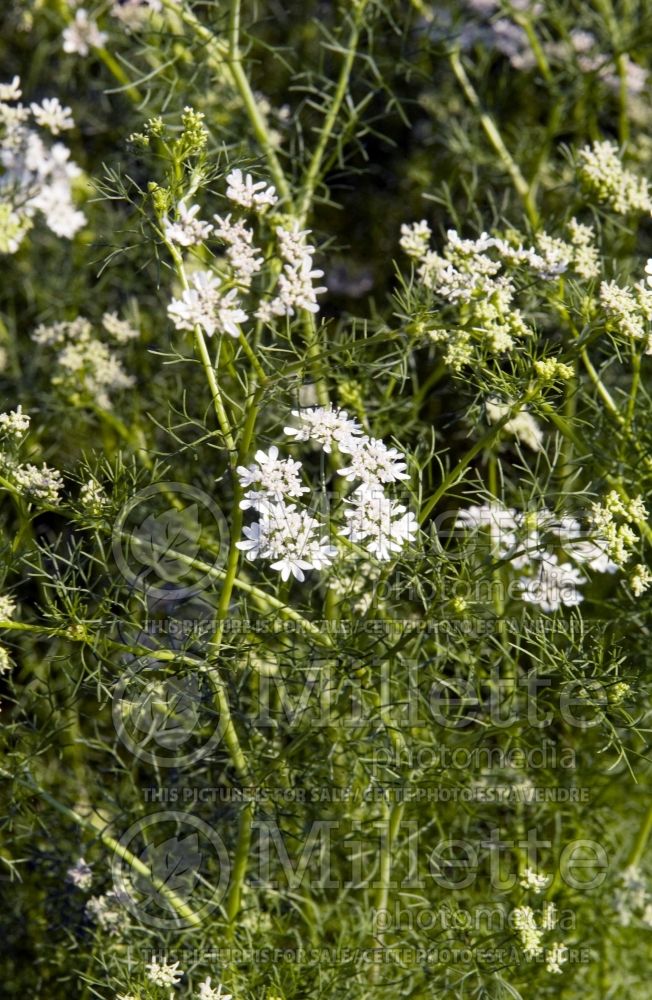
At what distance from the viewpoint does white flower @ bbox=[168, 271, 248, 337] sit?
1500 mm

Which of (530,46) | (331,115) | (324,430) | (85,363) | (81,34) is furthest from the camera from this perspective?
(530,46)

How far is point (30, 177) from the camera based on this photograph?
8.09ft

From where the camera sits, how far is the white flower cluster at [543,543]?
1.83 m

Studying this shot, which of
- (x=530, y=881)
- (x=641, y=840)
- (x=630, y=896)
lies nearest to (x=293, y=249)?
(x=530, y=881)

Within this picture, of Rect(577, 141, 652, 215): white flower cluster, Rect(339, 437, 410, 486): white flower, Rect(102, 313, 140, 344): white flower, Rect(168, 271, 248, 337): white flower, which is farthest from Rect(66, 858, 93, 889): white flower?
Rect(577, 141, 652, 215): white flower cluster

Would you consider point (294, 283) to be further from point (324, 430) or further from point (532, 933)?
point (532, 933)

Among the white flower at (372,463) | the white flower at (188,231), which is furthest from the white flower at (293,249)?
the white flower at (372,463)

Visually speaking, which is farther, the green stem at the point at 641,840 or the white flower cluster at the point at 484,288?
the green stem at the point at 641,840

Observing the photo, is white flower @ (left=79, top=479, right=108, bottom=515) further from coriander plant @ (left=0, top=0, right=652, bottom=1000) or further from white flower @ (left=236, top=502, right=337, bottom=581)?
white flower @ (left=236, top=502, right=337, bottom=581)

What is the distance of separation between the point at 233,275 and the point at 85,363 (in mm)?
980

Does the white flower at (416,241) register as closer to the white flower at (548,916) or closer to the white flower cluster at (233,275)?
the white flower cluster at (233,275)

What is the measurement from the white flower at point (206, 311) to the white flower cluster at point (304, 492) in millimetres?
183

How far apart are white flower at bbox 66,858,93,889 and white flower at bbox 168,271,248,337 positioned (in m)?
1.11

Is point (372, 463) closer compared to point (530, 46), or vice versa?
point (372, 463)
